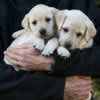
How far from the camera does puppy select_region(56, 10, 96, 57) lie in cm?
347

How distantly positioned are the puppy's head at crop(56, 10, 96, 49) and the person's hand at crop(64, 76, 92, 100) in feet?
0.52

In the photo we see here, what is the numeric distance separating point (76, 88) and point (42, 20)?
0.36m

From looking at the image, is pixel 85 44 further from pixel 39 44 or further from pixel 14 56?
pixel 14 56

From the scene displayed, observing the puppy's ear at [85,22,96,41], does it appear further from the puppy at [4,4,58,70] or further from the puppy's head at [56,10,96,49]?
the puppy at [4,4,58,70]

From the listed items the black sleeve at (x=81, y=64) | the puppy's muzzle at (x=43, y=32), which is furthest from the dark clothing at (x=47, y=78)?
the puppy's muzzle at (x=43, y=32)

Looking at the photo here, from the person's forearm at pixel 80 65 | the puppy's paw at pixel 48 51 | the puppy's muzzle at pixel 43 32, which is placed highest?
the puppy's muzzle at pixel 43 32

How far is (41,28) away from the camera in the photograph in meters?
3.49

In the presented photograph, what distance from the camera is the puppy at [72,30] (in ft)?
11.4

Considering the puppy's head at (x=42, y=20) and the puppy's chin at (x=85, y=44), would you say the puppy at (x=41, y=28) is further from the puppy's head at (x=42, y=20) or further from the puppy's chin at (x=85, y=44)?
the puppy's chin at (x=85, y=44)

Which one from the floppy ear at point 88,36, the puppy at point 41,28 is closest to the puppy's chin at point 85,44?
the floppy ear at point 88,36

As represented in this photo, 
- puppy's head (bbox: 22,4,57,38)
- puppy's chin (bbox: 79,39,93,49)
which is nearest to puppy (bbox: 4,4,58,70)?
puppy's head (bbox: 22,4,57,38)

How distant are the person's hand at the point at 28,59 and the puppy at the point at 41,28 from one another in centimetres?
3

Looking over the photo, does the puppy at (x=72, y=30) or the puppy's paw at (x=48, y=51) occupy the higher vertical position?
the puppy at (x=72, y=30)

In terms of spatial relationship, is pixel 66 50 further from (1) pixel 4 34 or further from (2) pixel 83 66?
(1) pixel 4 34
